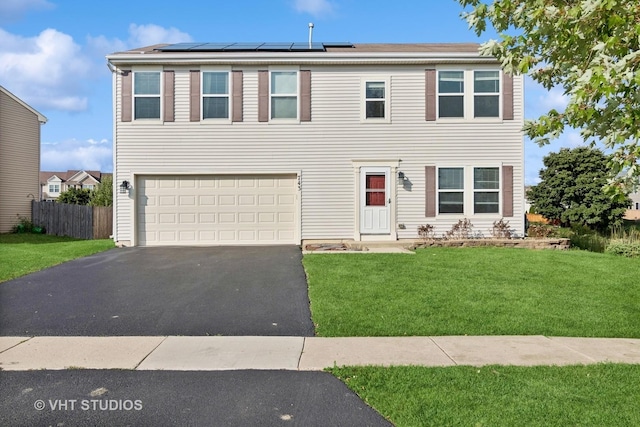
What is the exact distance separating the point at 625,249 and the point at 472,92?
613cm

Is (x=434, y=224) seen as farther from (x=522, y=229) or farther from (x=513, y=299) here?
(x=513, y=299)

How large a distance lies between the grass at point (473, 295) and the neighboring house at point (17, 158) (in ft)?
55.8

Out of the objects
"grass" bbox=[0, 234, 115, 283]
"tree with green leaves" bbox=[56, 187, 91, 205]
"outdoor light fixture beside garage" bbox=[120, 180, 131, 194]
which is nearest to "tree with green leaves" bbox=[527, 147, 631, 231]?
"outdoor light fixture beside garage" bbox=[120, 180, 131, 194]

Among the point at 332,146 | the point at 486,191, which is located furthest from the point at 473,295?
the point at 332,146

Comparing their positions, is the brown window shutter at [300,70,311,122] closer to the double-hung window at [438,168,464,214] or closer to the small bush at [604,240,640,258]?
the double-hung window at [438,168,464,214]

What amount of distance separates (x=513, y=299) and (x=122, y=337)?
18.9 ft

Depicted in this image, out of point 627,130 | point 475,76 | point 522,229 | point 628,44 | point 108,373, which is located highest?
point 475,76

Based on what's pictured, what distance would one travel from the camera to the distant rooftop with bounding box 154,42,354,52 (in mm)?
13508

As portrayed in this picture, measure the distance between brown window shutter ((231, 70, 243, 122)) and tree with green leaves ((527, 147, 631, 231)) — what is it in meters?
14.9

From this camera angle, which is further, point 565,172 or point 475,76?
point 565,172

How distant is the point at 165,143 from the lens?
13.3 m

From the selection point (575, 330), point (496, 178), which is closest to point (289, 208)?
point (496, 178)

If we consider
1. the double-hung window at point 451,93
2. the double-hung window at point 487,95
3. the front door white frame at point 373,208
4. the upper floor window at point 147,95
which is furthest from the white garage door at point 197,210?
the double-hung window at point 487,95

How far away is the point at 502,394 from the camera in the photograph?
3.61 metres
